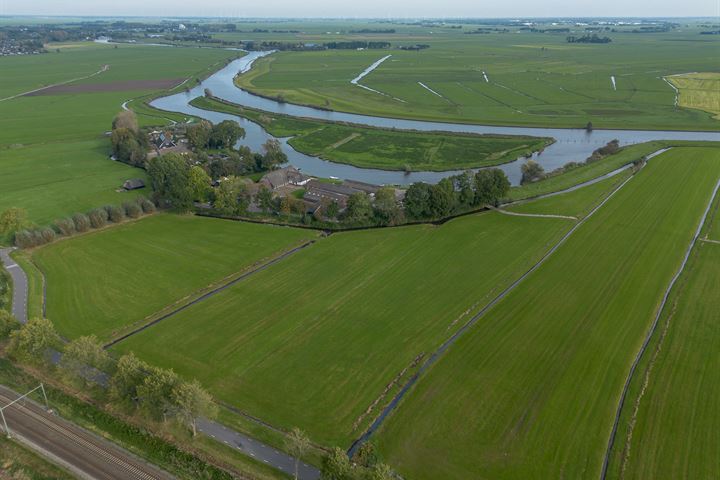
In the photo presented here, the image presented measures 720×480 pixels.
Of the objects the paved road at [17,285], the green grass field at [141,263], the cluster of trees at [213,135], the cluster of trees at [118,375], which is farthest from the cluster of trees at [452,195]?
the cluster of trees at [213,135]

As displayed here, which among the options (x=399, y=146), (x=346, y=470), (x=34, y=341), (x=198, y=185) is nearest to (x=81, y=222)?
(x=198, y=185)

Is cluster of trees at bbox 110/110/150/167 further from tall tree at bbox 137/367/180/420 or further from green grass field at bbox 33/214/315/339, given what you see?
tall tree at bbox 137/367/180/420

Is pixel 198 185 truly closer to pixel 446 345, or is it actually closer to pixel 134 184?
pixel 134 184

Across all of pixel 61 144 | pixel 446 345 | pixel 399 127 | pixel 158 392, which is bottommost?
pixel 446 345

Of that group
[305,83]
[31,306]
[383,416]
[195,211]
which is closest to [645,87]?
[305,83]

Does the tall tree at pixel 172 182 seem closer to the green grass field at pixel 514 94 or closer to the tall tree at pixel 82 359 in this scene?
the tall tree at pixel 82 359

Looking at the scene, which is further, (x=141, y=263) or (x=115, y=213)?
(x=115, y=213)
